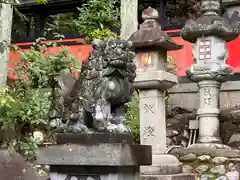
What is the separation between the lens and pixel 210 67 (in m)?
8.60

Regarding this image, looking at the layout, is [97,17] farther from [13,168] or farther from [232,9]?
[13,168]

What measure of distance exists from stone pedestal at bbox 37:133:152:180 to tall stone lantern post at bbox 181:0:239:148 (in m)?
4.03

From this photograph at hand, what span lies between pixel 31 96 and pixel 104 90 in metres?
3.65

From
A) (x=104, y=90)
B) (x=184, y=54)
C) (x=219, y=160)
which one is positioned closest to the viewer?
(x=104, y=90)

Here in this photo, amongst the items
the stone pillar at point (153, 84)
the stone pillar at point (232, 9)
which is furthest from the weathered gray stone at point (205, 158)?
the stone pillar at point (232, 9)

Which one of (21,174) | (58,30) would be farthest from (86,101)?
(58,30)

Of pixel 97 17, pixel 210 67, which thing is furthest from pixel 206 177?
pixel 97 17

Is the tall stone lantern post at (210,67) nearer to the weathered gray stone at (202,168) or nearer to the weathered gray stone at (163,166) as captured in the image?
the weathered gray stone at (202,168)

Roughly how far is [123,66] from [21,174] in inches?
78.7

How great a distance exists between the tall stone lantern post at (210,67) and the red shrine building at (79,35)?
240cm

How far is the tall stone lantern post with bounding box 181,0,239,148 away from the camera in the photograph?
338 inches

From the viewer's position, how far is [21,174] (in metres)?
5.83

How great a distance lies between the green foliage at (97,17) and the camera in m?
13.3

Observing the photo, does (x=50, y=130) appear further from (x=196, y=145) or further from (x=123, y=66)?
(x=123, y=66)
